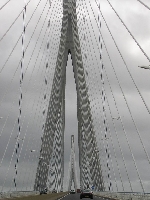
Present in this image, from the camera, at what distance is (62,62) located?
61.5 metres

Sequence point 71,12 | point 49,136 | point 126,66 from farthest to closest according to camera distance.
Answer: point 49,136 → point 71,12 → point 126,66

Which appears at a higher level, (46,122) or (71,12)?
(71,12)

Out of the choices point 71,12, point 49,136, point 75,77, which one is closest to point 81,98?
point 75,77

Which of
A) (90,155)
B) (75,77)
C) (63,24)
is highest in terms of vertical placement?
(63,24)

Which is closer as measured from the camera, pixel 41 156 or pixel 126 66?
pixel 126 66

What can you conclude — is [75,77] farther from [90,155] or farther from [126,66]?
[126,66]

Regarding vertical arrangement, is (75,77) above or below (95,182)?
above

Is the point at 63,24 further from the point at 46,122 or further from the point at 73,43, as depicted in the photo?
the point at 46,122

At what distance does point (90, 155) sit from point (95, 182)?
4741 millimetres

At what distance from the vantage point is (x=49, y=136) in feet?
204

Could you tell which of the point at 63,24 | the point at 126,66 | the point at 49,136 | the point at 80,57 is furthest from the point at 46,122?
the point at 126,66

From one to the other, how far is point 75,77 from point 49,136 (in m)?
9.93

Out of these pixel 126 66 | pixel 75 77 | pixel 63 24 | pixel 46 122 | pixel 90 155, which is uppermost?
pixel 63 24

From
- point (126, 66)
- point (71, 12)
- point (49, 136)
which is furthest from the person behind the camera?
point (49, 136)
